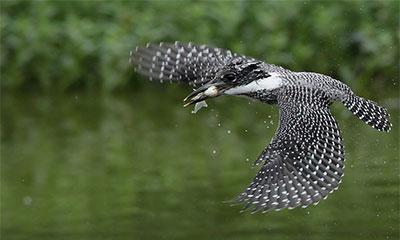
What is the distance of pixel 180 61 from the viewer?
954 cm

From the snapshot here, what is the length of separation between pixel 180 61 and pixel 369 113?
1590 mm

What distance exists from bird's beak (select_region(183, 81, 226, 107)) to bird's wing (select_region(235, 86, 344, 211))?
0.39 meters

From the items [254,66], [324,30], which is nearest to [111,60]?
[324,30]

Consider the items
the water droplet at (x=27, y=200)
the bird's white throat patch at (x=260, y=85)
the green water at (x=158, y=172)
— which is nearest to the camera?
the bird's white throat patch at (x=260, y=85)

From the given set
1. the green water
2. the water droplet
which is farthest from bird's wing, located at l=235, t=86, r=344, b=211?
the water droplet

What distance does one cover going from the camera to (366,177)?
10.8m

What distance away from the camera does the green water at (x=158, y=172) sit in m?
9.91

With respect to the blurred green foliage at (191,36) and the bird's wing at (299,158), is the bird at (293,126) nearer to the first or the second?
the bird's wing at (299,158)

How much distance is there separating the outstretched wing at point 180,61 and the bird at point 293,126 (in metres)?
0.11

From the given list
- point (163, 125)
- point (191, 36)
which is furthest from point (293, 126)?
point (191, 36)

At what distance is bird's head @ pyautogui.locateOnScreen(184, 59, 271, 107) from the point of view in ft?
28.3

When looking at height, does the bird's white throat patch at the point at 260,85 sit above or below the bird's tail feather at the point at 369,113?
above

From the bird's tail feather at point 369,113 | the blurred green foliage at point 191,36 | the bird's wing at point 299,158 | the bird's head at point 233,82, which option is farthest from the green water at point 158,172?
the bird's head at point 233,82

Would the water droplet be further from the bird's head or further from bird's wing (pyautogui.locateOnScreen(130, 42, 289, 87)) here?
the bird's head
